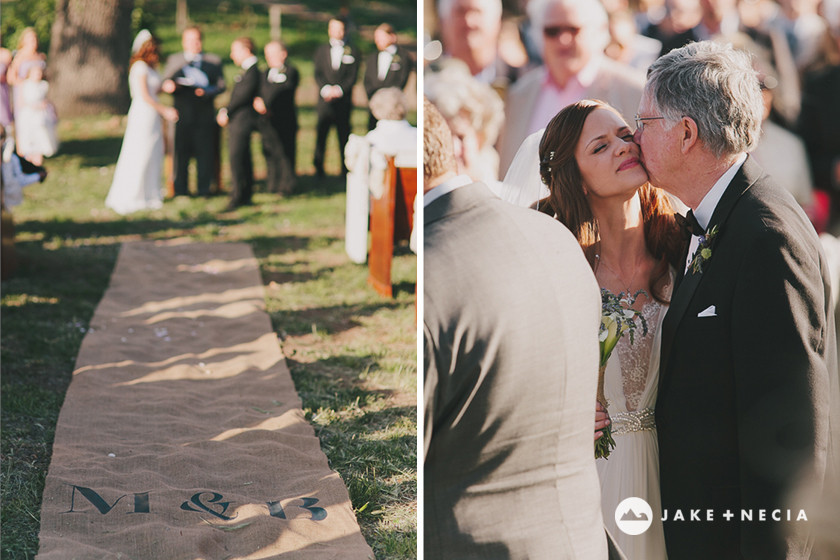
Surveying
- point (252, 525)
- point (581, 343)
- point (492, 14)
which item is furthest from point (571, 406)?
point (252, 525)

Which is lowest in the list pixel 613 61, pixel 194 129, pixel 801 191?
pixel 194 129

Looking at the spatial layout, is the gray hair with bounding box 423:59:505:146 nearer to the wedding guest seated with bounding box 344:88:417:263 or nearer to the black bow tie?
the black bow tie

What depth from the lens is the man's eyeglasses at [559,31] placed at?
2885 millimetres

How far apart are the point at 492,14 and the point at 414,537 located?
7.54 feet

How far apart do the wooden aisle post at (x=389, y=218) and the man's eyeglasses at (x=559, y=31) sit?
4911 mm

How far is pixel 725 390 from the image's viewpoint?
2814mm

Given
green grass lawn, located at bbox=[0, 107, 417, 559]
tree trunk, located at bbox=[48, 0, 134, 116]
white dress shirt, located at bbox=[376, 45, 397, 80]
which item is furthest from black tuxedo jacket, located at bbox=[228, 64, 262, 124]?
tree trunk, located at bbox=[48, 0, 134, 116]

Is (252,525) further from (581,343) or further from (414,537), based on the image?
(581,343)

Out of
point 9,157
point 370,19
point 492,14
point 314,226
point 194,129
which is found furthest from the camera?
point 370,19

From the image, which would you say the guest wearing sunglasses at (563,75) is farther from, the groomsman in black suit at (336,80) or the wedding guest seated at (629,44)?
the groomsman in black suit at (336,80)

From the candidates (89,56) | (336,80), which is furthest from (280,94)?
(89,56)

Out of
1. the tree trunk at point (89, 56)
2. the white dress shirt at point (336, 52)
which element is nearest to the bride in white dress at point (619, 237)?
the white dress shirt at point (336, 52)

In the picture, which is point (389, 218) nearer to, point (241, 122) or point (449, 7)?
point (241, 122)

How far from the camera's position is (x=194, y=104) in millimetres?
11969
